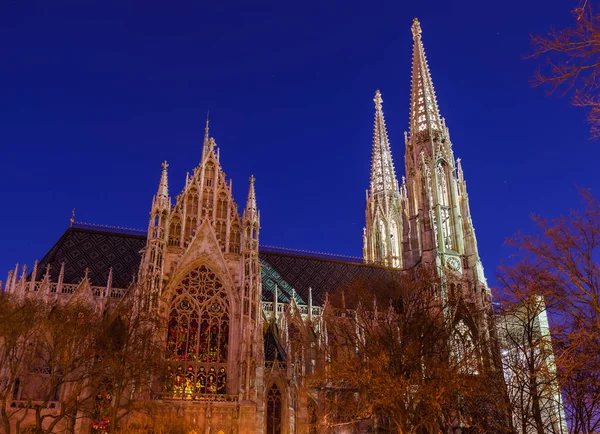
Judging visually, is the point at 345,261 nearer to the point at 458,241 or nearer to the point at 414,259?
the point at 414,259

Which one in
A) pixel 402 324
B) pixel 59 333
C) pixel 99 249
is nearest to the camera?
pixel 59 333

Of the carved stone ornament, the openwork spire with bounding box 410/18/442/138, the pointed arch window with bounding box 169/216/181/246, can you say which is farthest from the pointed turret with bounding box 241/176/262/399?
the openwork spire with bounding box 410/18/442/138

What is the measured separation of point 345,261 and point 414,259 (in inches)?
275

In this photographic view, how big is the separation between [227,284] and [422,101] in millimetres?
31005

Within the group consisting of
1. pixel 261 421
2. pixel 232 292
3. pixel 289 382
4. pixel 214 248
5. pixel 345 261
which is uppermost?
pixel 345 261

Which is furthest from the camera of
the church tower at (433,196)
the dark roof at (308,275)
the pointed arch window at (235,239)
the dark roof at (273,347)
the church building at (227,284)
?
the church tower at (433,196)

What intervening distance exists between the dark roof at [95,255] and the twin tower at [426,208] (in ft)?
80.5

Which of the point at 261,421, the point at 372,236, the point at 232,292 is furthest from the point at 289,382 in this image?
the point at 372,236

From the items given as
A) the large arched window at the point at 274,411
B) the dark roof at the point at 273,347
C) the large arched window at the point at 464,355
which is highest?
the dark roof at the point at 273,347

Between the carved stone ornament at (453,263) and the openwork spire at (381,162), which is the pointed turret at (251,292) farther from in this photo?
the openwork spire at (381,162)

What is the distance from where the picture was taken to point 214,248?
39438 millimetres

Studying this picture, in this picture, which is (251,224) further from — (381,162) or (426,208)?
(381,162)

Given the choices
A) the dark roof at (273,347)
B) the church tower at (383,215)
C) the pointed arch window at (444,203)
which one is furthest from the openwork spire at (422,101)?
the dark roof at (273,347)

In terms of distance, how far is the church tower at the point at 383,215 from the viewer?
209 ft
